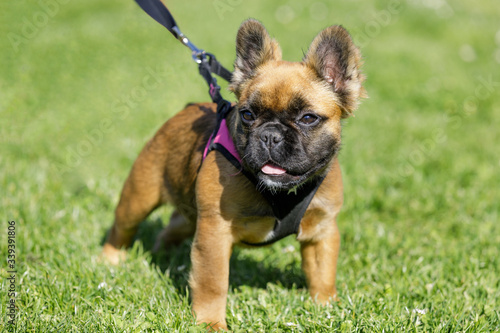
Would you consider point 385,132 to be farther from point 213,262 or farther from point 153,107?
point 213,262

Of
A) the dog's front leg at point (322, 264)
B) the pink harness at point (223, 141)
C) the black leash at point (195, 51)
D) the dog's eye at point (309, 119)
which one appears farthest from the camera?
the black leash at point (195, 51)

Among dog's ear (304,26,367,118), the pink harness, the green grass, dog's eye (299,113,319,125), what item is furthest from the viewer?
the green grass

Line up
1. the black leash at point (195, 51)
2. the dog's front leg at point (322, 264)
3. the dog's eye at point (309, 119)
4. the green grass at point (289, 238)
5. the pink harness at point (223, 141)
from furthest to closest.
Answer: the black leash at point (195, 51)
the dog's front leg at point (322, 264)
the green grass at point (289, 238)
the pink harness at point (223, 141)
the dog's eye at point (309, 119)

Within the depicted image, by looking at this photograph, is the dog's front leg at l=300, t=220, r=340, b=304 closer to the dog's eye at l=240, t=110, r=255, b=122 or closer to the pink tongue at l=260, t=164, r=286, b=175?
the pink tongue at l=260, t=164, r=286, b=175

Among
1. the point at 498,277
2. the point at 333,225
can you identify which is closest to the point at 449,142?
the point at 498,277

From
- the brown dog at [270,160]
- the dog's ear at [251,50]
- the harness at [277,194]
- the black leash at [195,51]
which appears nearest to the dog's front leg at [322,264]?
the brown dog at [270,160]

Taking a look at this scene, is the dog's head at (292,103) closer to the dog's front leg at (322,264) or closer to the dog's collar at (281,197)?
the dog's collar at (281,197)

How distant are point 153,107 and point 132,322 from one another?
573 centimetres

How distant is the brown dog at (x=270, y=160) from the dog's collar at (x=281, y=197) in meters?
0.03

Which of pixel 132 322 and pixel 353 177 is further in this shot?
pixel 353 177

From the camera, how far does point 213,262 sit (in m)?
3.55

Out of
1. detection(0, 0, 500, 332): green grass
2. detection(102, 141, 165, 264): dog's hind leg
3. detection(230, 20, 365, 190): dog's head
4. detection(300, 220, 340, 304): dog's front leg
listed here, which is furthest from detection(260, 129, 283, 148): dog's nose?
detection(102, 141, 165, 264): dog's hind leg

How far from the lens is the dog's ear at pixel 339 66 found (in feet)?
11.2

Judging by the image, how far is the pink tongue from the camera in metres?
3.24
